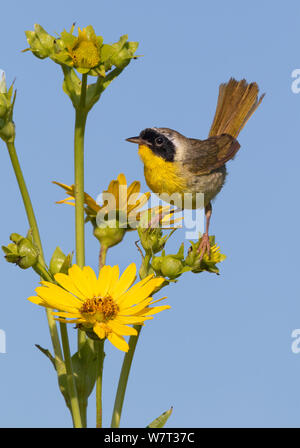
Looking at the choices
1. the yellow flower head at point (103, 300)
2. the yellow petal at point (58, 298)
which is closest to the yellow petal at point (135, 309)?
the yellow flower head at point (103, 300)

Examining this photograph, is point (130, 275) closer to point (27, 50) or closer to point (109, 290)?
point (109, 290)

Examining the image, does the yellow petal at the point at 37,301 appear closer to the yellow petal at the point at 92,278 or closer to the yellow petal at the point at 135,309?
the yellow petal at the point at 92,278

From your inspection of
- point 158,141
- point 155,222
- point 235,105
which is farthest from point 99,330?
point 235,105

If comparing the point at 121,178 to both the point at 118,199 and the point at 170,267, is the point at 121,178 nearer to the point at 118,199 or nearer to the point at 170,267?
the point at 118,199

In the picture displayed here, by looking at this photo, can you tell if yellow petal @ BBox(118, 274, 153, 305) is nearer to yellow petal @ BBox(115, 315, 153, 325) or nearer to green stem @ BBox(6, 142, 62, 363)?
yellow petal @ BBox(115, 315, 153, 325)

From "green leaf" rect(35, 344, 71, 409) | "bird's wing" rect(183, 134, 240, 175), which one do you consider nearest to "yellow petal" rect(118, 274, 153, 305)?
"green leaf" rect(35, 344, 71, 409)

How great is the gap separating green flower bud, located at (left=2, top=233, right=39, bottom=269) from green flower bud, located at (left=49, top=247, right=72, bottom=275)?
0.08 meters

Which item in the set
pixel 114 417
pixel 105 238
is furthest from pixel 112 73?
pixel 114 417

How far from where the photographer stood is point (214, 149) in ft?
16.0

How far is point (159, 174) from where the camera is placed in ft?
14.7

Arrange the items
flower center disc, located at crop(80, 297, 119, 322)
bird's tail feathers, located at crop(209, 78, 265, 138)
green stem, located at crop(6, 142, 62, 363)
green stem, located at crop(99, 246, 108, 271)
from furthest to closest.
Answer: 1. bird's tail feathers, located at crop(209, 78, 265, 138)
2. green stem, located at crop(99, 246, 108, 271)
3. green stem, located at crop(6, 142, 62, 363)
4. flower center disc, located at crop(80, 297, 119, 322)

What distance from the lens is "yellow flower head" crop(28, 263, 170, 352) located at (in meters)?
2.78

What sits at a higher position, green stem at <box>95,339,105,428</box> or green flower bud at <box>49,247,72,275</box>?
green flower bud at <box>49,247,72,275</box>
